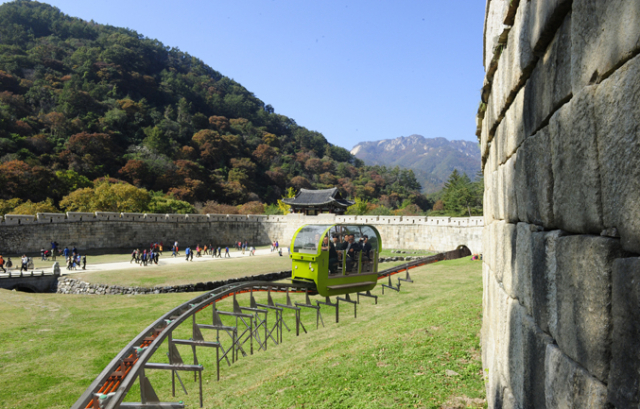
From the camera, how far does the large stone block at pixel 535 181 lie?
2.10 m

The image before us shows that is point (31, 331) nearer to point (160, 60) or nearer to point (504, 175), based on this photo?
point (504, 175)

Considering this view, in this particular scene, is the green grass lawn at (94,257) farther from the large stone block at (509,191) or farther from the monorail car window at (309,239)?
the large stone block at (509,191)

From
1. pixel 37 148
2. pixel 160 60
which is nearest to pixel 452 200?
pixel 37 148

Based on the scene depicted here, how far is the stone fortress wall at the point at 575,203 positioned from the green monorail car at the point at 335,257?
287 inches

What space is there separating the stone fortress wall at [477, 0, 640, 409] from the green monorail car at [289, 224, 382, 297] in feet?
23.9

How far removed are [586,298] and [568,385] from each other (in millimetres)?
432

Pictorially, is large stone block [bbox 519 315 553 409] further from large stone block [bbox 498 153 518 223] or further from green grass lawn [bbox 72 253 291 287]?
green grass lawn [bbox 72 253 291 287]

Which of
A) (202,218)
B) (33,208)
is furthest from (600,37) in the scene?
(202,218)

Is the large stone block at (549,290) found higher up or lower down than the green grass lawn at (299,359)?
higher up

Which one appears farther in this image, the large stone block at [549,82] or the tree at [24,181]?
the tree at [24,181]

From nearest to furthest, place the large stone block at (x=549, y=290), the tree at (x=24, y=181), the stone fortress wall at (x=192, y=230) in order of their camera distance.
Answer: the large stone block at (x=549, y=290), the stone fortress wall at (x=192, y=230), the tree at (x=24, y=181)

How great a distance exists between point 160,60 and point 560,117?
4993 inches

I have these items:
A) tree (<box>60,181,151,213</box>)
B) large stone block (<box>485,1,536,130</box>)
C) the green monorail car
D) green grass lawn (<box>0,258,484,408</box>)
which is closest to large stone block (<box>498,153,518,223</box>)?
large stone block (<box>485,1,536,130</box>)

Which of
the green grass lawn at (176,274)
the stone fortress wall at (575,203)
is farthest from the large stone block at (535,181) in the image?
the green grass lawn at (176,274)
